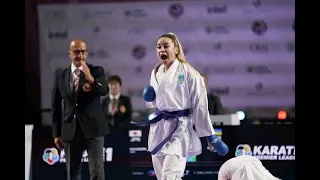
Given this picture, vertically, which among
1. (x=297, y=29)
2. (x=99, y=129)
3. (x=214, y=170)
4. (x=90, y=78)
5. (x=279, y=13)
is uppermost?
(x=279, y=13)

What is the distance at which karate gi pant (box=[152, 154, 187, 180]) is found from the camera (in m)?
5.00

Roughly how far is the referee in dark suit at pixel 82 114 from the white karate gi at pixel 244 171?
3.93ft

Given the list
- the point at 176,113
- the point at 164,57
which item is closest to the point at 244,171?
the point at 176,113

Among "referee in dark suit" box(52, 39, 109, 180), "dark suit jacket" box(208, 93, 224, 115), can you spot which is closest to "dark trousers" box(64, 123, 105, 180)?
"referee in dark suit" box(52, 39, 109, 180)

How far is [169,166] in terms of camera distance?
5.04 meters

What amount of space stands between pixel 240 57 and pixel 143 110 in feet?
5.08

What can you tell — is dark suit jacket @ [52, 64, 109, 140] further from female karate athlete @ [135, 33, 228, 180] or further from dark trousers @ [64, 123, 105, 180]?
female karate athlete @ [135, 33, 228, 180]

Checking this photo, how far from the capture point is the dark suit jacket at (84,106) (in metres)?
5.62

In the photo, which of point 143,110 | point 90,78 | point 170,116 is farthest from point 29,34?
point 170,116

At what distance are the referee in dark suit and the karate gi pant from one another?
646mm

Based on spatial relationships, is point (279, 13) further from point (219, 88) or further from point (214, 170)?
point (214, 170)

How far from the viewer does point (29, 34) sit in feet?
30.5

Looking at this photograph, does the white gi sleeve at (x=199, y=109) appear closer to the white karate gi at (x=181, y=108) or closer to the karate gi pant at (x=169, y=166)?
the white karate gi at (x=181, y=108)

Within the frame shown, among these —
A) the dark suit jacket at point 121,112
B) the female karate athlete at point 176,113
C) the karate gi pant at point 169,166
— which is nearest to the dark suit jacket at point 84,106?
the female karate athlete at point 176,113
